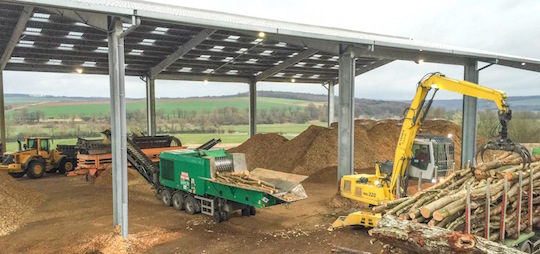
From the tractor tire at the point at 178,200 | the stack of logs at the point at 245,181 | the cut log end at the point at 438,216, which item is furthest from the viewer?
the tractor tire at the point at 178,200

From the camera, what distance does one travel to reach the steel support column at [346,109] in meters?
14.1

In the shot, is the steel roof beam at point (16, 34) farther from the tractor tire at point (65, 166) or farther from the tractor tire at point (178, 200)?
the tractor tire at point (178, 200)

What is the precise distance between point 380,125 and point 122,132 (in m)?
18.4

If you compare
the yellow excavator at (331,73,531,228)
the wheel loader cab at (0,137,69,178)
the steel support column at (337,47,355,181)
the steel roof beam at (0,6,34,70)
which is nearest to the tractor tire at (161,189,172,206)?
the yellow excavator at (331,73,531,228)

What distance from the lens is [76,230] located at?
35.1 feet

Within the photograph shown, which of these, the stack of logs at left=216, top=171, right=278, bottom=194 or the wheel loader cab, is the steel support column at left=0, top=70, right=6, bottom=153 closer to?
the wheel loader cab

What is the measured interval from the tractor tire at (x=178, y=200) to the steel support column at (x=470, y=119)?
13707mm

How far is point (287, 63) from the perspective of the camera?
73.8ft

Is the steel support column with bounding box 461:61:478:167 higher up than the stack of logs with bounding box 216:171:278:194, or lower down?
higher up

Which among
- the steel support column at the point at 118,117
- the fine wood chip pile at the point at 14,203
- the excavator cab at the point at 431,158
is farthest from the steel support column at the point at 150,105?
the excavator cab at the point at 431,158

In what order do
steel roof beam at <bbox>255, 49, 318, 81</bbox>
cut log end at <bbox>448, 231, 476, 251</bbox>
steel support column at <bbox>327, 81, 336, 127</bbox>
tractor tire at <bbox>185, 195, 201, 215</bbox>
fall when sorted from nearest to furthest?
1. cut log end at <bbox>448, 231, 476, 251</bbox>
2. tractor tire at <bbox>185, 195, 201, 215</bbox>
3. steel roof beam at <bbox>255, 49, 318, 81</bbox>
4. steel support column at <bbox>327, 81, 336, 127</bbox>

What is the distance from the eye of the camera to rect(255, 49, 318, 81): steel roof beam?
2058 centimetres

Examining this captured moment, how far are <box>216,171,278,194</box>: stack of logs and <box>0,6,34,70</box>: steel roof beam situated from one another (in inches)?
360

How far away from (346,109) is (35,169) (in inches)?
655
